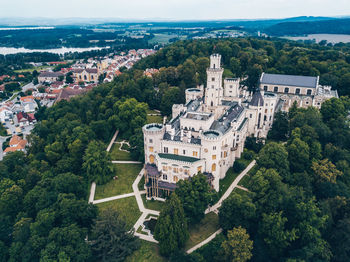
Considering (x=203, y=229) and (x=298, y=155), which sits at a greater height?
(x=298, y=155)

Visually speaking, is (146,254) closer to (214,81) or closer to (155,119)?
→ (214,81)

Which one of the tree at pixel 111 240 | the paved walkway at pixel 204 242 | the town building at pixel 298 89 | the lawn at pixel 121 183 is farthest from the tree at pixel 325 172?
the lawn at pixel 121 183

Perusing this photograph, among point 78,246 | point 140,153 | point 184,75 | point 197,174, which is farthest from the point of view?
point 184,75

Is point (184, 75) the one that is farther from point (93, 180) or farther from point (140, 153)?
point (93, 180)

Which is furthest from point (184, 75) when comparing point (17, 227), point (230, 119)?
point (17, 227)

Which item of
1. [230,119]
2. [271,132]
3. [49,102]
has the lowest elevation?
[49,102]

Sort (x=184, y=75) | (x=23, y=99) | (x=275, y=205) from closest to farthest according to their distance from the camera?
(x=275, y=205)
(x=184, y=75)
(x=23, y=99)

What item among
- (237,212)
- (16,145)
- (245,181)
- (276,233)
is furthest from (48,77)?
(276,233)
